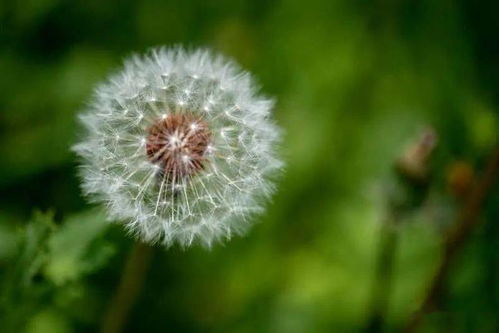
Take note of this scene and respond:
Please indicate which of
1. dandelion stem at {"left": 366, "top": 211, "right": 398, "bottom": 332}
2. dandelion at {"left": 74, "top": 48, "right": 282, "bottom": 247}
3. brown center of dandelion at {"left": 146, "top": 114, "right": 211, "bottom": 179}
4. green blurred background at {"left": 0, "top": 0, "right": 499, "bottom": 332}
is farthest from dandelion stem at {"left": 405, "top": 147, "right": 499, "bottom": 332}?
brown center of dandelion at {"left": 146, "top": 114, "right": 211, "bottom": 179}

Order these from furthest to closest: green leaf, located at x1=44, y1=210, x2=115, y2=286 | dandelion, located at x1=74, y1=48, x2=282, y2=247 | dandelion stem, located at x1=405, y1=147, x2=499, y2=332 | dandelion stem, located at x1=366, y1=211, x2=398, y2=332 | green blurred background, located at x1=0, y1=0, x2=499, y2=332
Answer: green blurred background, located at x1=0, y1=0, x2=499, y2=332 → dandelion stem, located at x1=366, y1=211, x2=398, y2=332 → dandelion stem, located at x1=405, y1=147, x2=499, y2=332 → green leaf, located at x1=44, y1=210, x2=115, y2=286 → dandelion, located at x1=74, y1=48, x2=282, y2=247

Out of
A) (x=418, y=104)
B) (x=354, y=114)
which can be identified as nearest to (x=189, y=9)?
(x=354, y=114)

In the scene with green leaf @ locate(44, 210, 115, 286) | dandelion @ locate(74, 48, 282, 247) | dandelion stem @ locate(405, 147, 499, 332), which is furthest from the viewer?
dandelion stem @ locate(405, 147, 499, 332)

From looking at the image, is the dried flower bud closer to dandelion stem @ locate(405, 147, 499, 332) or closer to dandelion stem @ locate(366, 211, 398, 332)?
dandelion stem @ locate(405, 147, 499, 332)

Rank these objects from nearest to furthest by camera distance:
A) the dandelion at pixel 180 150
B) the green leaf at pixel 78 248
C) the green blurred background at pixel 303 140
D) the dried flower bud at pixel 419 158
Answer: the dandelion at pixel 180 150 → the green leaf at pixel 78 248 → the dried flower bud at pixel 419 158 → the green blurred background at pixel 303 140

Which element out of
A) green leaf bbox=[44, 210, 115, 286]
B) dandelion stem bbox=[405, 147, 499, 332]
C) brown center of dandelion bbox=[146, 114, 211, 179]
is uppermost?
dandelion stem bbox=[405, 147, 499, 332]

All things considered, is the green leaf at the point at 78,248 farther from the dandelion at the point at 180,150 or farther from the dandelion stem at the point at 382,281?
the dandelion stem at the point at 382,281

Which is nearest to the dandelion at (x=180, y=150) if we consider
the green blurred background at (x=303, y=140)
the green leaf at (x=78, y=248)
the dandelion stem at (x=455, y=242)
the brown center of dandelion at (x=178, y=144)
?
the brown center of dandelion at (x=178, y=144)

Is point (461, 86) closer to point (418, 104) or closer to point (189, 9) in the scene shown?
point (418, 104)
